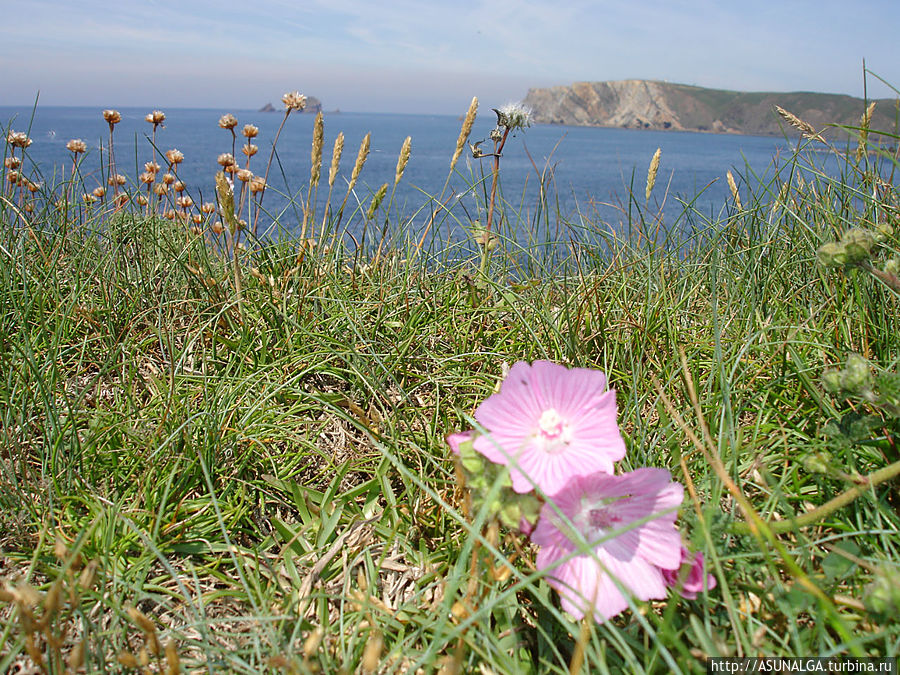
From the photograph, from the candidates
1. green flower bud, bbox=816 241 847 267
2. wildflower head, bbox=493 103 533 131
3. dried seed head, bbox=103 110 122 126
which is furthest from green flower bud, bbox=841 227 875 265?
dried seed head, bbox=103 110 122 126

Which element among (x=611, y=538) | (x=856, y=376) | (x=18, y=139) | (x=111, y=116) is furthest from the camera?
(x=111, y=116)

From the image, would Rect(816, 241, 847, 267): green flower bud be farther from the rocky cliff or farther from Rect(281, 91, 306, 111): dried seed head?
the rocky cliff

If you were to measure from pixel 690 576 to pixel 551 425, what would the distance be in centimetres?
32

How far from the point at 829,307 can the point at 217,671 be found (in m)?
1.78

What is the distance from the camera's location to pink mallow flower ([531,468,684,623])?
0.90 metres

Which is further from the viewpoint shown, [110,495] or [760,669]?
[110,495]

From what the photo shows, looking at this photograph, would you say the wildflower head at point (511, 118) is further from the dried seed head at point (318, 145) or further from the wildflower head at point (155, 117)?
the wildflower head at point (155, 117)

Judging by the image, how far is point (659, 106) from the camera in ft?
340

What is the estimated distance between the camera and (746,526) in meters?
1.00

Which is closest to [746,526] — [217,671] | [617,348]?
[617,348]

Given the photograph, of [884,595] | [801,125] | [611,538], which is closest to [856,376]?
[884,595]

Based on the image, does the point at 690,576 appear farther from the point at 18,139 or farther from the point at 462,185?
the point at 462,185

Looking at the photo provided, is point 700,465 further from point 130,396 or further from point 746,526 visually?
point 130,396

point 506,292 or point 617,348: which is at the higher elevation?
point 506,292
